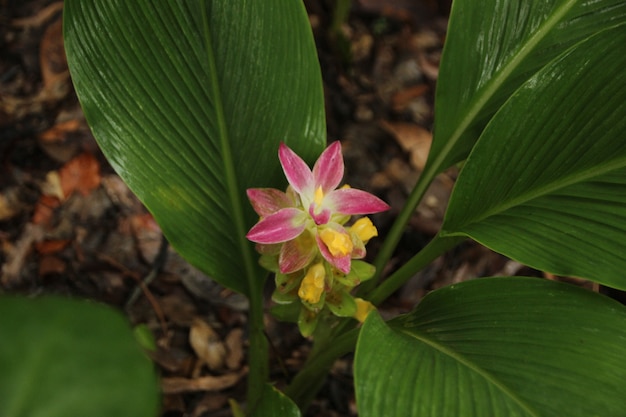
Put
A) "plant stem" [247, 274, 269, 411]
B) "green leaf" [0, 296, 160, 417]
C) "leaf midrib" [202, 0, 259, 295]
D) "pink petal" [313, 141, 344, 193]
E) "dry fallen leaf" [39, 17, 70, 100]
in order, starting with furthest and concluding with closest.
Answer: "dry fallen leaf" [39, 17, 70, 100]
"plant stem" [247, 274, 269, 411]
"leaf midrib" [202, 0, 259, 295]
"pink petal" [313, 141, 344, 193]
"green leaf" [0, 296, 160, 417]

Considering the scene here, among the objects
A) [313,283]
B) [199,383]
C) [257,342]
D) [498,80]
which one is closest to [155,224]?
[199,383]

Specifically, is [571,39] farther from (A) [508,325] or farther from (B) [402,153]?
(B) [402,153]

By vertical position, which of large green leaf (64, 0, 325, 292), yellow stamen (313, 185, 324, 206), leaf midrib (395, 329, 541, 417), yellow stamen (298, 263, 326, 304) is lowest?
leaf midrib (395, 329, 541, 417)

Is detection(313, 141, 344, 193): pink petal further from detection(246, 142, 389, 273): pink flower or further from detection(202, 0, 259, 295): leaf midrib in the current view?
detection(202, 0, 259, 295): leaf midrib

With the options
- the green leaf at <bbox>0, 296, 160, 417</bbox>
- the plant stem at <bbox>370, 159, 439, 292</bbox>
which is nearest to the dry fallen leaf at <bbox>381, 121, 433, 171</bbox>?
the plant stem at <bbox>370, 159, 439, 292</bbox>

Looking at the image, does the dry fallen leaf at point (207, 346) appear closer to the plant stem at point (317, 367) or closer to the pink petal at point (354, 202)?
the plant stem at point (317, 367)

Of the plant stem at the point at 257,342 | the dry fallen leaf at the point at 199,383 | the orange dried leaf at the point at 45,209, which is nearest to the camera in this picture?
the plant stem at the point at 257,342

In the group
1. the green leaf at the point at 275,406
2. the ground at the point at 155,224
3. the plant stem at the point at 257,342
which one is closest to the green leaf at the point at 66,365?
the green leaf at the point at 275,406

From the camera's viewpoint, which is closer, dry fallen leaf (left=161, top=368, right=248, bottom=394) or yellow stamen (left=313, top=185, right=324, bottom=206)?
yellow stamen (left=313, top=185, right=324, bottom=206)
